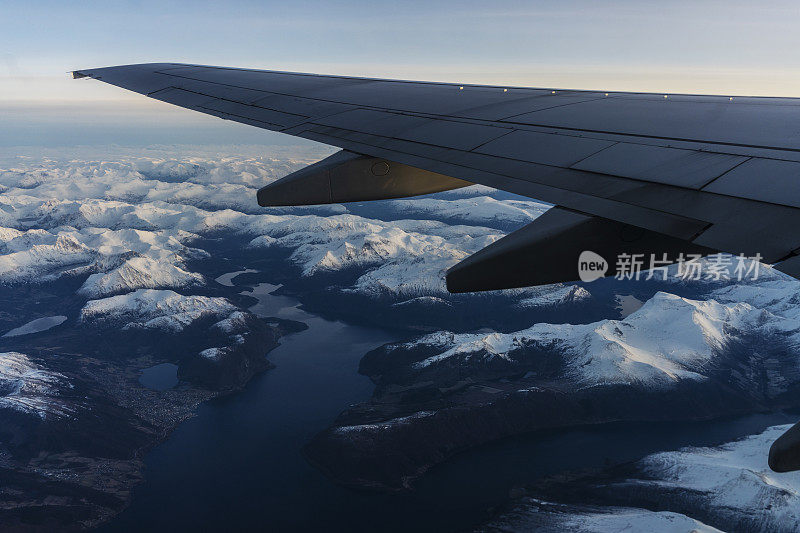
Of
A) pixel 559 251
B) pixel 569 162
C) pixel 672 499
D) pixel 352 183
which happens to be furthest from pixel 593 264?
pixel 672 499

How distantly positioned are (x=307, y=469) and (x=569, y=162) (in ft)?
500

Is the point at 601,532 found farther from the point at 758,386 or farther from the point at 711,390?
the point at 758,386

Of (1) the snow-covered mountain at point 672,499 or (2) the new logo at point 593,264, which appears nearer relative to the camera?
(2) the new logo at point 593,264

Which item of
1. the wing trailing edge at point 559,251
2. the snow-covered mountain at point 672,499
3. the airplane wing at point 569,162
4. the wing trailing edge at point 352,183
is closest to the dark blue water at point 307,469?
the snow-covered mountain at point 672,499

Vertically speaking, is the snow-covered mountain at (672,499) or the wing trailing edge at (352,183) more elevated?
the wing trailing edge at (352,183)

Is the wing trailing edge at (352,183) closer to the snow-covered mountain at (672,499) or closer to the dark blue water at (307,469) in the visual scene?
the snow-covered mountain at (672,499)

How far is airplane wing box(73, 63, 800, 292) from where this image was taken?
4.79m

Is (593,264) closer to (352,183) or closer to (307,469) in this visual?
(352,183)

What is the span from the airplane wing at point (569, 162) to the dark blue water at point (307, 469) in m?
127

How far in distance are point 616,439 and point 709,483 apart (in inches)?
1194

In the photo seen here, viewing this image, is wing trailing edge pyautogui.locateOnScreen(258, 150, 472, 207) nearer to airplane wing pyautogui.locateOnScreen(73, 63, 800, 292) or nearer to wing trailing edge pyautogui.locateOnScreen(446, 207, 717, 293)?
airplane wing pyautogui.locateOnScreen(73, 63, 800, 292)

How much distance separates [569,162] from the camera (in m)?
6.85

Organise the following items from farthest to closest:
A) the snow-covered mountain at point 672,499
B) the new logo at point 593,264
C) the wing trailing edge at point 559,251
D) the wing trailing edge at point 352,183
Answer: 1. the snow-covered mountain at point 672,499
2. the wing trailing edge at point 352,183
3. the new logo at point 593,264
4. the wing trailing edge at point 559,251

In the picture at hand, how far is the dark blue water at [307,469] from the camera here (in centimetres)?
12556
